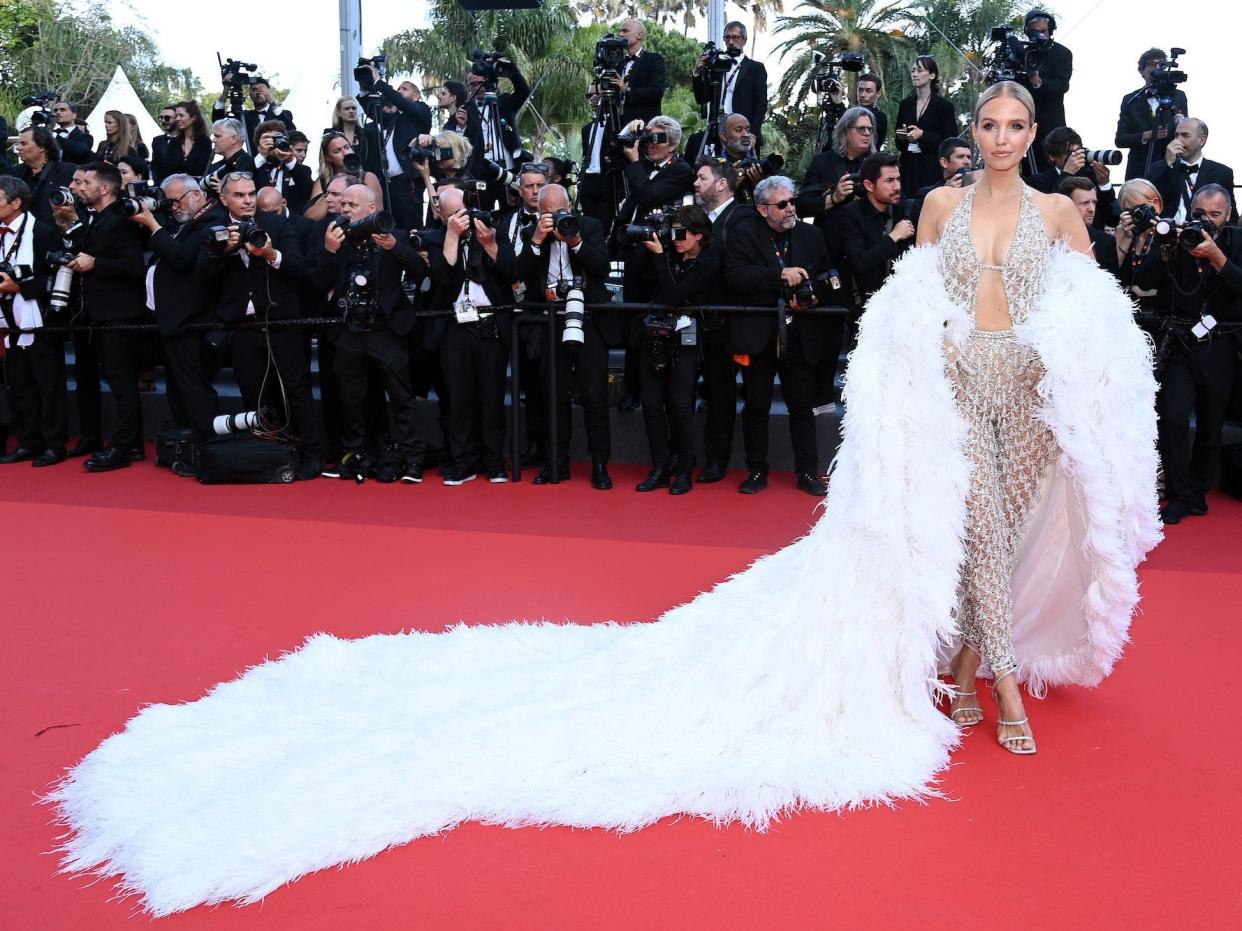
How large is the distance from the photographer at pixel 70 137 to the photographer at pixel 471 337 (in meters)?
3.83

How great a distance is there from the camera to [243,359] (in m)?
7.32

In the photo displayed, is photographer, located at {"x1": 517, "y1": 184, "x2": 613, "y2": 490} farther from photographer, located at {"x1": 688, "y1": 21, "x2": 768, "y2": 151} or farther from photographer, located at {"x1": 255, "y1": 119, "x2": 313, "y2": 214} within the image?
photographer, located at {"x1": 255, "y1": 119, "x2": 313, "y2": 214}

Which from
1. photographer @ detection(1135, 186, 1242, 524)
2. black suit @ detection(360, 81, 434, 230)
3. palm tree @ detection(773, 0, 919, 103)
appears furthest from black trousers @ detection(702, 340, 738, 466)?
palm tree @ detection(773, 0, 919, 103)

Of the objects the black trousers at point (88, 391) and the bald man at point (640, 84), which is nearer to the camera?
the black trousers at point (88, 391)

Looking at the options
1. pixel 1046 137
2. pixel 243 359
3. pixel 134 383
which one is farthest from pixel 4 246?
pixel 1046 137

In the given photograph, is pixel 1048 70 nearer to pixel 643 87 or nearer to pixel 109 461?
pixel 643 87

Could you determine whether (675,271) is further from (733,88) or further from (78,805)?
(78,805)

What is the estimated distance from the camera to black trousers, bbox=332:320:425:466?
6.95 metres

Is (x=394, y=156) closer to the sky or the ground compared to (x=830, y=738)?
closer to the sky

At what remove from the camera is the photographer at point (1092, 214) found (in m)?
6.23

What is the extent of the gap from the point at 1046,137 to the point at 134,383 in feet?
18.7

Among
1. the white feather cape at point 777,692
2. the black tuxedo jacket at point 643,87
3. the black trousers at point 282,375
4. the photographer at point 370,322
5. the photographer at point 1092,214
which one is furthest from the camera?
the black tuxedo jacket at point 643,87

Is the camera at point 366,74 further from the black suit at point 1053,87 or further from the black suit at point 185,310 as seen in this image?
the black suit at point 1053,87

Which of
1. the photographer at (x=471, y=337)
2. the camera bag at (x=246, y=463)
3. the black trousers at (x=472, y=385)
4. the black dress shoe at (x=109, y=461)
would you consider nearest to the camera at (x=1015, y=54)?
the photographer at (x=471, y=337)
